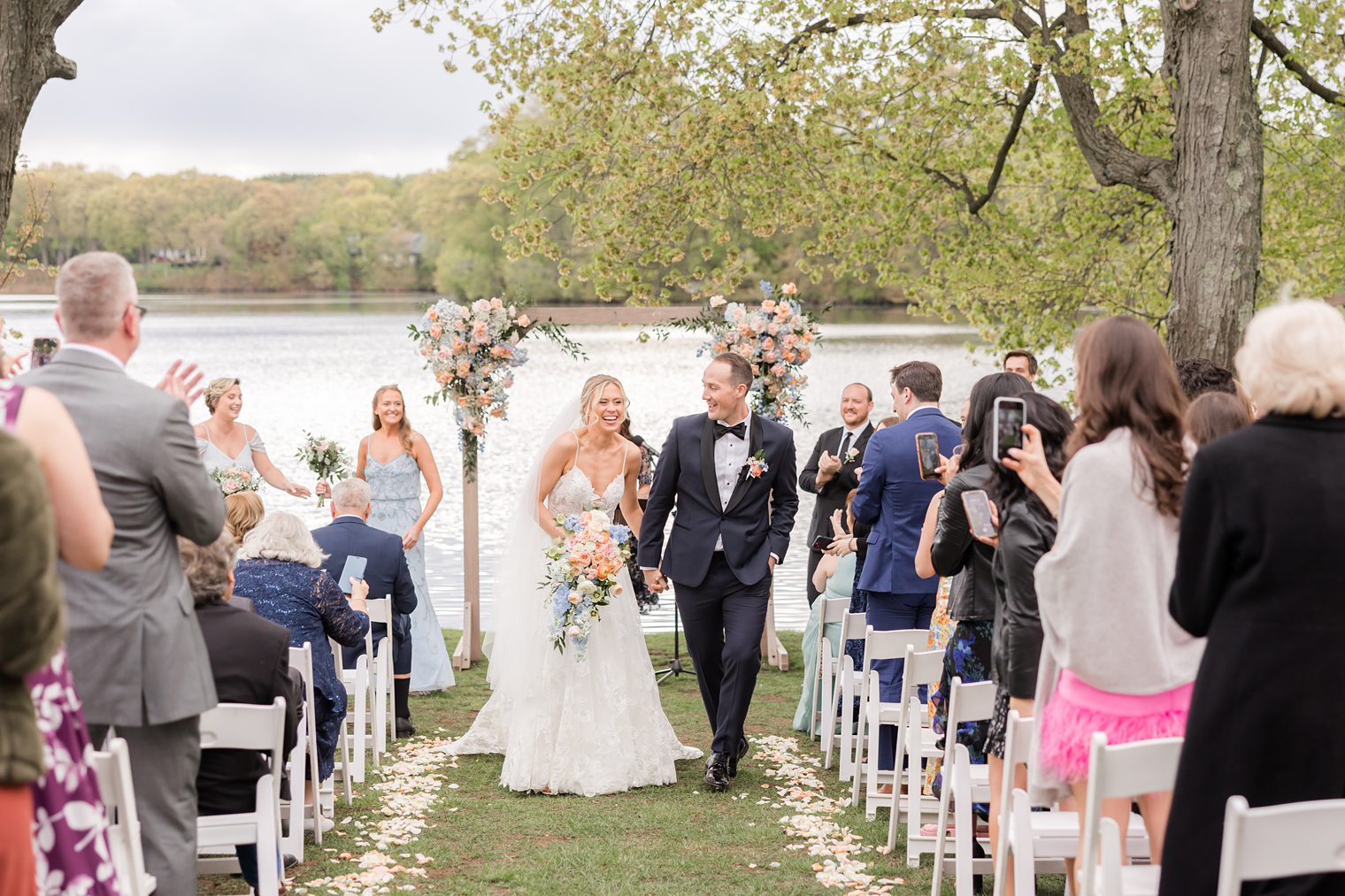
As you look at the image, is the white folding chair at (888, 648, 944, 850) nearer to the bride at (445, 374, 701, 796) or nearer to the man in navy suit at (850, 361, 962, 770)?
the man in navy suit at (850, 361, 962, 770)

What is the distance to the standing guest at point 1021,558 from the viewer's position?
417 centimetres

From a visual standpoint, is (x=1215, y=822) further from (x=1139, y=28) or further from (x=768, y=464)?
(x=1139, y=28)

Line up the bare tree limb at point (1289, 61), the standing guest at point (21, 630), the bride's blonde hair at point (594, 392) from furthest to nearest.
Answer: the bare tree limb at point (1289, 61), the bride's blonde hair at point (594, 392), the standing guest at point (21, 630)

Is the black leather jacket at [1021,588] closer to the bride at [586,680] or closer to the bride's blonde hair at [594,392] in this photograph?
the bride at [586,680]

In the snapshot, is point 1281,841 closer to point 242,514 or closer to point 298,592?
point 298,592

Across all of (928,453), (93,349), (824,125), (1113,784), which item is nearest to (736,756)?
(928,453)

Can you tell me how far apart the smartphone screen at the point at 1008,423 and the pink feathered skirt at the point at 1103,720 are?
0.70 metres

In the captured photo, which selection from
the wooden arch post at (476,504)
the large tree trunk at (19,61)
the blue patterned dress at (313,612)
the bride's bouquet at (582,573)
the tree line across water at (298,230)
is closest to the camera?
the blue patterned dress at (313,612)

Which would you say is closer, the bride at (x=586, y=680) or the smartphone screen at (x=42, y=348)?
the smartphone screen at (x=42, y=348)

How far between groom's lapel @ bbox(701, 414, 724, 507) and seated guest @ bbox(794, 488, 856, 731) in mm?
932

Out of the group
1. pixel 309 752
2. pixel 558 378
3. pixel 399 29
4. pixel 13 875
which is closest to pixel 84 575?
pixel 13 875

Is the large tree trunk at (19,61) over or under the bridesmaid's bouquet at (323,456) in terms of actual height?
over

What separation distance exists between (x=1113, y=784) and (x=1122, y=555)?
64 centimetres

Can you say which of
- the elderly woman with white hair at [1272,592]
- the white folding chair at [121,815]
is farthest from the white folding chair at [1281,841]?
the white folding chair at [121,815]
